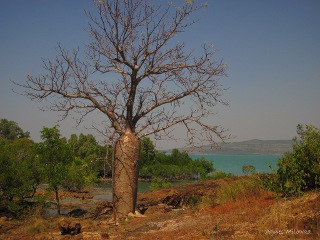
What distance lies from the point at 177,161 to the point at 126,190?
5455 cm

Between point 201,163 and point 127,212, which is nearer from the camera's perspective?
point 127,212

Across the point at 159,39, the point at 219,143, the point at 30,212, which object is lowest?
the point at 30,212

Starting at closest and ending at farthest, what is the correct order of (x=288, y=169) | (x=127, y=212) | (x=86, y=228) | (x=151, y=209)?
1. (x=288, y=169)
2. (x=86, y=228)
3. (x=127, y=212)
4. (x=151, y=209)

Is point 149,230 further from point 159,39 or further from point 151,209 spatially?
point 159,39

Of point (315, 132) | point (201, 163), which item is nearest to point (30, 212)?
point (315, 132)

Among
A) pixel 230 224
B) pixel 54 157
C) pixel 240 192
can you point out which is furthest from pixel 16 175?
pixel 230 224

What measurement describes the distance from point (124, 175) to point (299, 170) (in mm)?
4633

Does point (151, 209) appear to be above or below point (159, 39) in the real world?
below

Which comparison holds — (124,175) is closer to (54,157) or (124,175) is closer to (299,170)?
(299,170)

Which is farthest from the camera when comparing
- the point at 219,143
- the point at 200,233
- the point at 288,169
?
the point at 219,143

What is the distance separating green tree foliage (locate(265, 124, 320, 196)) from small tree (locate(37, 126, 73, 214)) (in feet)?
32.4

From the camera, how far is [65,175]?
1465 cm

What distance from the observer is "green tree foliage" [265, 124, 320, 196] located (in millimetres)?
7191

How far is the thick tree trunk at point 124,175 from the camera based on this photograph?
924 centimetres
